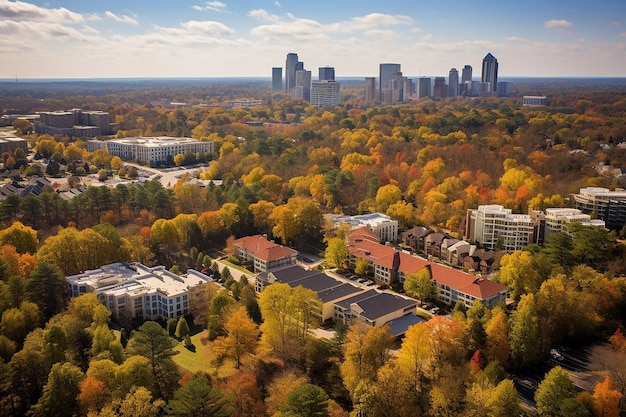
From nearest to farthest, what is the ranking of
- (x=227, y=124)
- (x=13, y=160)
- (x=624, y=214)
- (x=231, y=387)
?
(x=231, y=387) < (x=624, y=214) < (x=13, y=160) < (x=227, y=124)

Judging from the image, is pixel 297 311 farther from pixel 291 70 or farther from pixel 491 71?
pixel 291 70

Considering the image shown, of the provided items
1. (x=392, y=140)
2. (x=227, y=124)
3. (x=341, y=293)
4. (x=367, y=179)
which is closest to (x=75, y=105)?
(x=227, y=124)

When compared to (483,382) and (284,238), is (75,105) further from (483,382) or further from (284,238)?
(483,382)

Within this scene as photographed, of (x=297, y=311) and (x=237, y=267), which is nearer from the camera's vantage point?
(x=297, y=311)

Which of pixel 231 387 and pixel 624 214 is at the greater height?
pixel 624 214

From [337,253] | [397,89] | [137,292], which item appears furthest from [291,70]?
[137,292]

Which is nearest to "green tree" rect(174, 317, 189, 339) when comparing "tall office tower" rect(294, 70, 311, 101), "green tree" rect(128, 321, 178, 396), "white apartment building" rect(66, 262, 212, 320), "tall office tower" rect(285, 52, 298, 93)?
"white apartment building" rect(66, 262, 212, 320)
